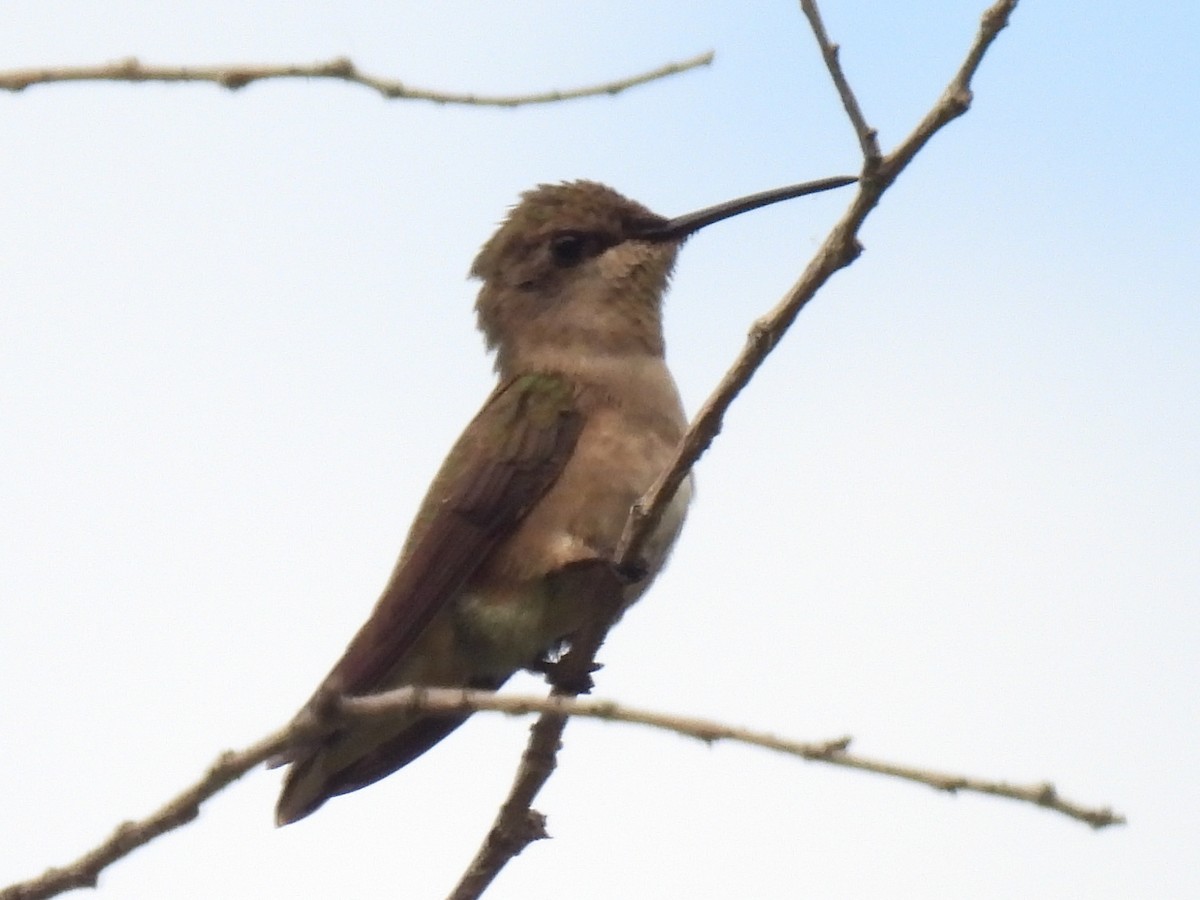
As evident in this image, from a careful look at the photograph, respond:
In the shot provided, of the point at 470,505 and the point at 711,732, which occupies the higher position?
the point at 470,505

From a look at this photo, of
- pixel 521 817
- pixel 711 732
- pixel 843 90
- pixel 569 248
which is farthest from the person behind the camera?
pixel 569 248

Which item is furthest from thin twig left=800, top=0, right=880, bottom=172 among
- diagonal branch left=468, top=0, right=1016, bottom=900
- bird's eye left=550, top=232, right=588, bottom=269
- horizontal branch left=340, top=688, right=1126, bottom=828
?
bird's eye left=550, top=232, right=588, bottom=269

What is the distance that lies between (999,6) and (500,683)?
11.4ft

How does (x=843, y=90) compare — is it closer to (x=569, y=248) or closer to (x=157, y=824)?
(x=157, y=824)

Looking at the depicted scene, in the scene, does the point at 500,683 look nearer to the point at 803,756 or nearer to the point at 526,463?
the point at 526,463

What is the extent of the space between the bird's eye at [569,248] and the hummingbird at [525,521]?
0.19 m

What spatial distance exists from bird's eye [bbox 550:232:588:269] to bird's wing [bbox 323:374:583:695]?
0.71 meters

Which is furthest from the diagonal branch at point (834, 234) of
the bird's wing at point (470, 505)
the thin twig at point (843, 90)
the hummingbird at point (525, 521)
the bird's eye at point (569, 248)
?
the bird's eye at point (569, 248)

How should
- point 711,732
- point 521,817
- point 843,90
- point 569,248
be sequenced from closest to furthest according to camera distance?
point 711,732
point 843,90
point 521,817
point 569,248

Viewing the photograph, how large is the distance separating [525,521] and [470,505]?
213 mm

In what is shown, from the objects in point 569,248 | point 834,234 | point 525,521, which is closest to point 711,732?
point 834,234

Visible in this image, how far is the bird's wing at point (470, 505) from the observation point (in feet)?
18.9

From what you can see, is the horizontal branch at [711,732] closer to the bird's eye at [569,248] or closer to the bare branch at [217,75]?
the bare branch at [217,75]

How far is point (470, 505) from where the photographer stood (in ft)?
20.2
